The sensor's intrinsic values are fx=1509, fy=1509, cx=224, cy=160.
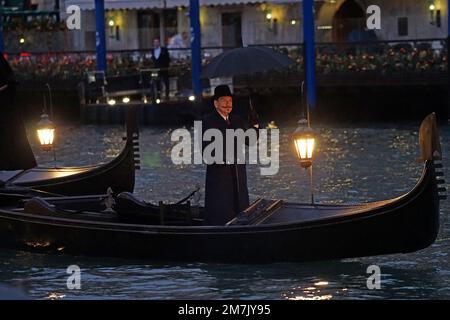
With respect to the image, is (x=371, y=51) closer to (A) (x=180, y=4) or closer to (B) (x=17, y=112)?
(A) (x=180, y=4)

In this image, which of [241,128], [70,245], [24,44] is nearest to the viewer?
[241,128]

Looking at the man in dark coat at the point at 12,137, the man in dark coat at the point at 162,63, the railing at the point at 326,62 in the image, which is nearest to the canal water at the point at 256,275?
the man in dark coat at the point at 12,137

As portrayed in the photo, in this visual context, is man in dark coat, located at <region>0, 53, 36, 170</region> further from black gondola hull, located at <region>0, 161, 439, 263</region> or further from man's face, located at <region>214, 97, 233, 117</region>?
man's face, located at <region>214, 97, 233, 117</region>

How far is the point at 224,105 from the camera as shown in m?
12.3

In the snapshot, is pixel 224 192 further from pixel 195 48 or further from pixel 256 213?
pixel 195 48

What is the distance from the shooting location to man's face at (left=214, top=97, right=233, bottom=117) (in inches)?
484

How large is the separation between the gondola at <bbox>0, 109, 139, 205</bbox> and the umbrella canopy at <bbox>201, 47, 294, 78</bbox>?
Result: 2023mm

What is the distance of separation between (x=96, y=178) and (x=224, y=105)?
172 inches

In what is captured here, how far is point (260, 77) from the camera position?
1124 inches

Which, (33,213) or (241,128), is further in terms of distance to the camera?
(33,213)

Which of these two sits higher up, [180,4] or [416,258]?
[180,4]
